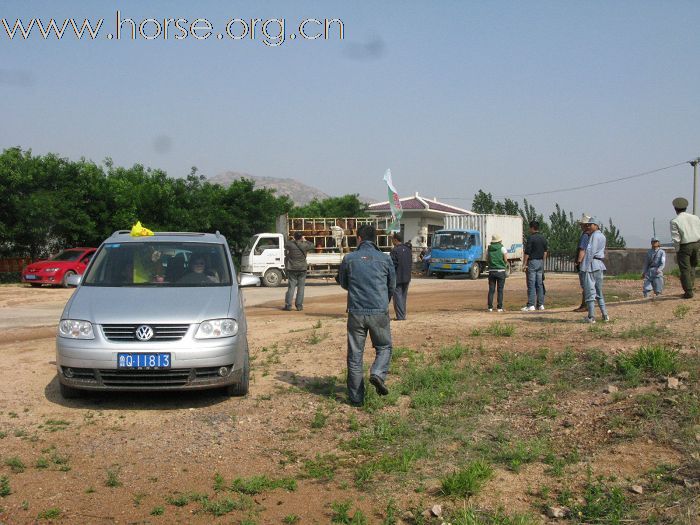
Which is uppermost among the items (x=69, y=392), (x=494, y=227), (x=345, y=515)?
(x=494, y=227)

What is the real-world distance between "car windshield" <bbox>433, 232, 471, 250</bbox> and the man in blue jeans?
1000 inches

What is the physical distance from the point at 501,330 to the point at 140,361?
18.2ft

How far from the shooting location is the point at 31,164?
2980 cm

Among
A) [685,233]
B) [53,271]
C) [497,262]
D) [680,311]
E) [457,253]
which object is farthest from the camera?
[457,253]

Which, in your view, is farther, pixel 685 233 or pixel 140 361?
pixel 685 233

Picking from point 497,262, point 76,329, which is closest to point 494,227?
point 497,262

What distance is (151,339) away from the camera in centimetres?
723

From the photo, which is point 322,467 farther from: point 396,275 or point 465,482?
point 396,275

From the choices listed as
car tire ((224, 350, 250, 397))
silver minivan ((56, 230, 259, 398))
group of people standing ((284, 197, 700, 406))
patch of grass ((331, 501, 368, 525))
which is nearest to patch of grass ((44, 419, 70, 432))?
silver minivan ((56, 230, 259, 398))

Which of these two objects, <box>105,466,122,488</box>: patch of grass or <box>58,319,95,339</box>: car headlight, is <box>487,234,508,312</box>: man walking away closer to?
<box>58,319,95,339</box>: car headlight

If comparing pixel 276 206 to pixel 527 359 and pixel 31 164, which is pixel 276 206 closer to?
pixel 31 164

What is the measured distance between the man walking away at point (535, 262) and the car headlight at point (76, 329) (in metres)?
9.46

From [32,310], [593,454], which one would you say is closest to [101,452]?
[593,454]

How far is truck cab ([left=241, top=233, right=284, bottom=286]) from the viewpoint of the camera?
1130 inches
